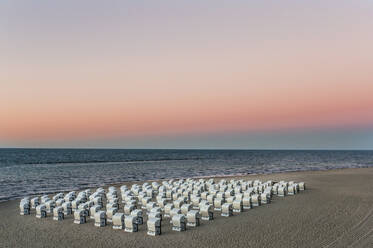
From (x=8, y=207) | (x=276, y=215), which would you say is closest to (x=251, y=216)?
(x=276, y=215)

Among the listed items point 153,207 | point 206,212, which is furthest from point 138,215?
point 206,212

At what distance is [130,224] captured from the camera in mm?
13266

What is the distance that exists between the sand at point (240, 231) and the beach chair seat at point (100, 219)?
323mm

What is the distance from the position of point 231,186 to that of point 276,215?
312 inches

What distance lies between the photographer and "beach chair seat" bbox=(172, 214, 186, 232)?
43.7 ft

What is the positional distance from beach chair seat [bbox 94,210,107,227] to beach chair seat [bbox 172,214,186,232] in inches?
123

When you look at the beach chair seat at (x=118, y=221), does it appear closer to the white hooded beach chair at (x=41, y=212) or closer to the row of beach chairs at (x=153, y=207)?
the row of beach chairs at (x=153, y=207)

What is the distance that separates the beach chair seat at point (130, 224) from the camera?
1325cm

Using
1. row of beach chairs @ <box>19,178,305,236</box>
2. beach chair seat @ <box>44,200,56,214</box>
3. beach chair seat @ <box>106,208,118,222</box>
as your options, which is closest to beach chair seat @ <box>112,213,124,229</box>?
row of beach chairs @ <box>19,178,305,236</box>

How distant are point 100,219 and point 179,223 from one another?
3535 mm

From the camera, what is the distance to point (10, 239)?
518 inches

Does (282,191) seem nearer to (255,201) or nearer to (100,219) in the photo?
(255,201)

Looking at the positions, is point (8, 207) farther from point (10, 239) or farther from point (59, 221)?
point (10, 239)

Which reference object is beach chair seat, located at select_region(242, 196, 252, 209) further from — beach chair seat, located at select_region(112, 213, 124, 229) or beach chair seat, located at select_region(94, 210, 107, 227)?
beach chair seat, located at select_region(94, 210, 107, 227)
